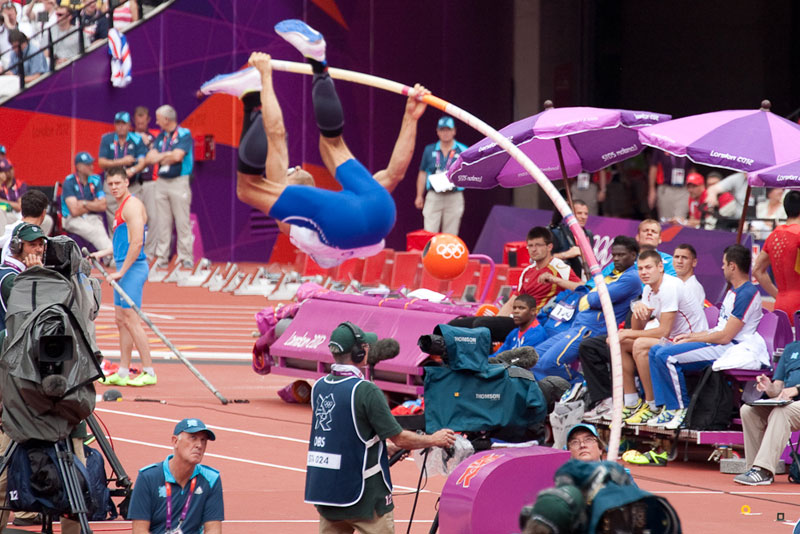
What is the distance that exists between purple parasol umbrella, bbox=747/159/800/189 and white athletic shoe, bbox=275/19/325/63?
5.28 metres

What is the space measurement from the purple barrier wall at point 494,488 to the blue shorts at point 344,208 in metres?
1.36

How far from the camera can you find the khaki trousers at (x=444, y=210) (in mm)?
22500

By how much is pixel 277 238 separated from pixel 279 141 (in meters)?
21.5

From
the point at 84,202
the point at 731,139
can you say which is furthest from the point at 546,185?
the point at 84,202

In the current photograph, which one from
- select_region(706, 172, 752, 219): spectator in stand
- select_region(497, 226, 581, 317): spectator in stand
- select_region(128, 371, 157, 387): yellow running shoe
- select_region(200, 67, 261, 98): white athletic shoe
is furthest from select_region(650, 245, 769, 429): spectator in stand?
select_region(706, 172, 752, 219): spectator in stand

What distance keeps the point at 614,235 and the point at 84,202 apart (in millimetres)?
10436

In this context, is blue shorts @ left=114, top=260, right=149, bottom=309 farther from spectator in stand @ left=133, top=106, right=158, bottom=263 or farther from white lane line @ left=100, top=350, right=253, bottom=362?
spectator in stand @ left=133, top=106, right=158, bottom=263

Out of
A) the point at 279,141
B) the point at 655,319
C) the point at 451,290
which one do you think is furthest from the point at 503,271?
the point at 279,141

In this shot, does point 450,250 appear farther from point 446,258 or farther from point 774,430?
point 774,430

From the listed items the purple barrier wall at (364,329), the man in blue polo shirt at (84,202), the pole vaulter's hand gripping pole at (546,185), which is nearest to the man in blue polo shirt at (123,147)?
the man in blue polo shirt at (84,202)

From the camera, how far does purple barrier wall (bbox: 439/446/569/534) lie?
278 inches

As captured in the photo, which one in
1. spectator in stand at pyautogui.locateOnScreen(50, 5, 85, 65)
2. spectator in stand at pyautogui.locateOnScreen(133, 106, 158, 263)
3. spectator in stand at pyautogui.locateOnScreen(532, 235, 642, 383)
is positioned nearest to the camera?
spectator in stand at pyautogui.locateOnScreen(532, 235, 642, 383)

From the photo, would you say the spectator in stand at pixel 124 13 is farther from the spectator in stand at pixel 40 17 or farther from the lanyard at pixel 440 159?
the lanyard at pixel 440 159

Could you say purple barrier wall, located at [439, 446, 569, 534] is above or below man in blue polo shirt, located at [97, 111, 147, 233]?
below
